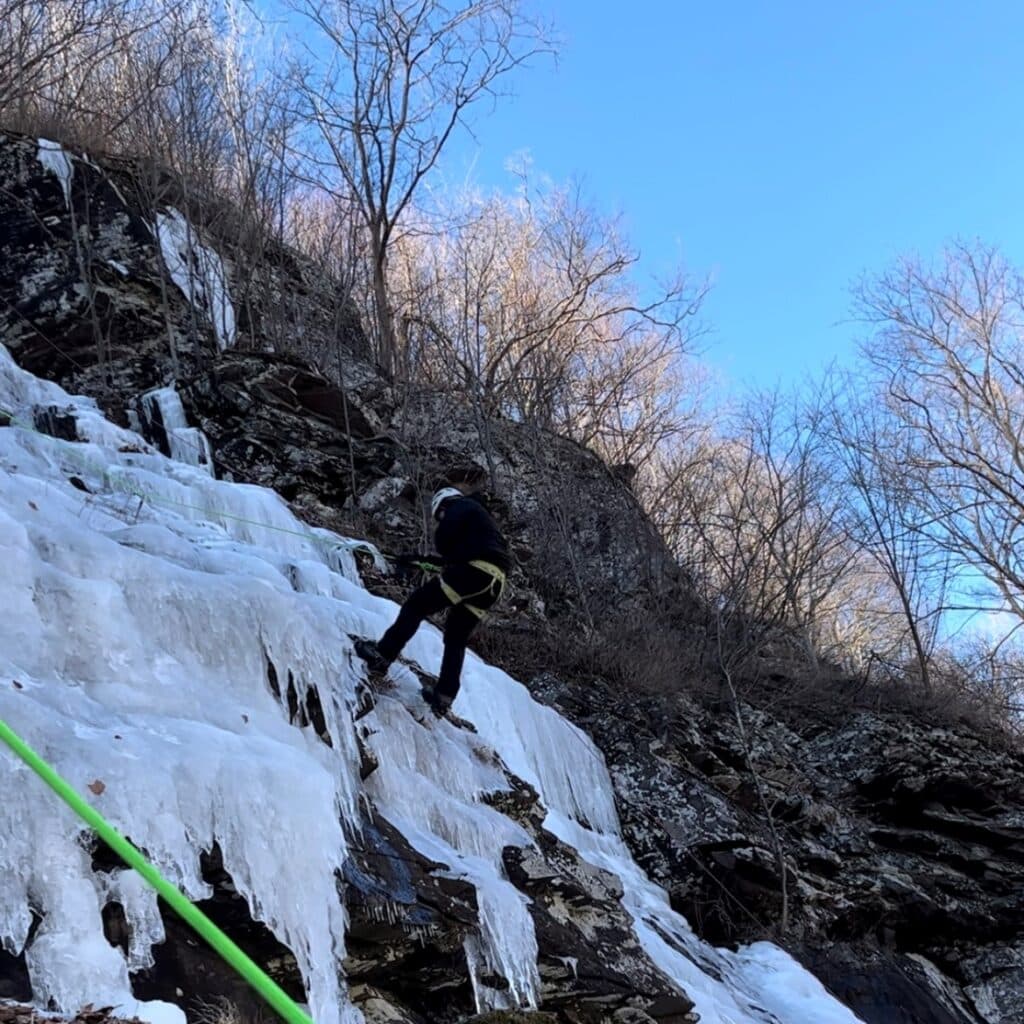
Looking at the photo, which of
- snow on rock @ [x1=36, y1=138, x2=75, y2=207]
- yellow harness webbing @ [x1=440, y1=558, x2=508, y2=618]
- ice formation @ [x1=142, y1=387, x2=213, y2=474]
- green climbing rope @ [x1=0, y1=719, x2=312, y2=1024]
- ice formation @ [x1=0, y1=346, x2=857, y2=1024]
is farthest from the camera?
snow on rock @ [x1=36, y1=138, x2=75, y2=207]

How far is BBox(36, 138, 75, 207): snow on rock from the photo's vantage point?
12305 mm

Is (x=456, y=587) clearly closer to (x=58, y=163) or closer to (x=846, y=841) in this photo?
(x=846, y=841)

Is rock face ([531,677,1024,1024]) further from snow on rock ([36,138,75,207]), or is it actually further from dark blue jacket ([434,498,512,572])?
snow on rock ([36,138,75,207])

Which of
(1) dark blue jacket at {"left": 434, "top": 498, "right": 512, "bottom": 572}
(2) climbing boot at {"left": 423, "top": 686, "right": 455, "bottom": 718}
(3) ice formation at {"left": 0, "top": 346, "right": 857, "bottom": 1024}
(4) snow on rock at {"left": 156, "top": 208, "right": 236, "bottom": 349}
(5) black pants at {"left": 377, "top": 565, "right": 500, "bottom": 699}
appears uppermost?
(4) snow on rock at {"left": 156, "top": 208, "right": 236, "bottom": 349}

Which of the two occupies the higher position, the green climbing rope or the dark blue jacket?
the dark blue jacket

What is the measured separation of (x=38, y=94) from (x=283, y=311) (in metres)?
4.09

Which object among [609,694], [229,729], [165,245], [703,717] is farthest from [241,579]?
[165,245]

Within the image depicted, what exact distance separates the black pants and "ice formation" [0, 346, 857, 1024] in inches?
10.4

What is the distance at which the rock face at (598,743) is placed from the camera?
4777 mm

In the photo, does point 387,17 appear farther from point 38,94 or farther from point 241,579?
point 241,579

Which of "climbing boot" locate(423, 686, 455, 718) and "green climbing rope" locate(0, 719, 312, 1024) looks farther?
"climbing boot" locate(423, 686, 455, 718)

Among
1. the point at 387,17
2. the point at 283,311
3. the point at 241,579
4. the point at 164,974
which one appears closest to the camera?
the point at 164,974

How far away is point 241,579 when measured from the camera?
529 cm

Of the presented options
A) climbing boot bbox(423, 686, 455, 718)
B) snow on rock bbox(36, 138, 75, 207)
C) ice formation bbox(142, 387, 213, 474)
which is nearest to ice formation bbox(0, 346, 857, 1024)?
climbing boot bbox(423, 686, 455, 718)
